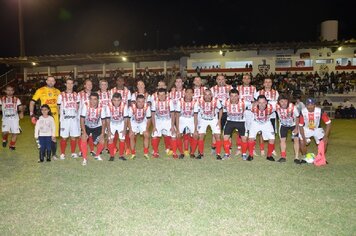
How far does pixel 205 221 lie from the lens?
14.5 feet

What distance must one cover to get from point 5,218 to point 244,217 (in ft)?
11.2

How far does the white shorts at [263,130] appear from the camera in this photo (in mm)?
8281

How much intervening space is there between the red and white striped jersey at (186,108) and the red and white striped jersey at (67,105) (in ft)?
9.16

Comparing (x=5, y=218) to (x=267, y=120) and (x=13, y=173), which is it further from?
(x=267, y=120)

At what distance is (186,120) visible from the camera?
874cm

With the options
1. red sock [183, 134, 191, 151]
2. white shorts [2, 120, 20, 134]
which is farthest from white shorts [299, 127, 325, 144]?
white shorts [2, 120, 20, 134]

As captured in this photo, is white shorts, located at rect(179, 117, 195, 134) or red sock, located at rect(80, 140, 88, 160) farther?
white shorts, located at rect(179, 117, 195, 134)

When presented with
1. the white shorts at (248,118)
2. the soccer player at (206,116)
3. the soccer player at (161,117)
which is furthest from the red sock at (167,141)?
the white shorts at (248,118)

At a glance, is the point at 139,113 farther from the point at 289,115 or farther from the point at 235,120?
the point at 289,115

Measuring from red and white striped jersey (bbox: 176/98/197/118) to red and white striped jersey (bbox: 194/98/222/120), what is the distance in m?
0.12

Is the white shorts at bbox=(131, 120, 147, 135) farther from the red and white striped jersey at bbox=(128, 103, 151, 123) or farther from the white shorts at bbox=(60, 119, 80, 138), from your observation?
the white shorts at bbox=(60, 119, 80, 138)

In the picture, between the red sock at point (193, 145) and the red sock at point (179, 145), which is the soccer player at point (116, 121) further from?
the red sock at point (193, 145)

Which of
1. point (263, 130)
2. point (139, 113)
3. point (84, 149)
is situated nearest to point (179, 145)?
point (139, 113)

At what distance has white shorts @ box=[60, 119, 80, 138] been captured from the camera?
8586 mm
